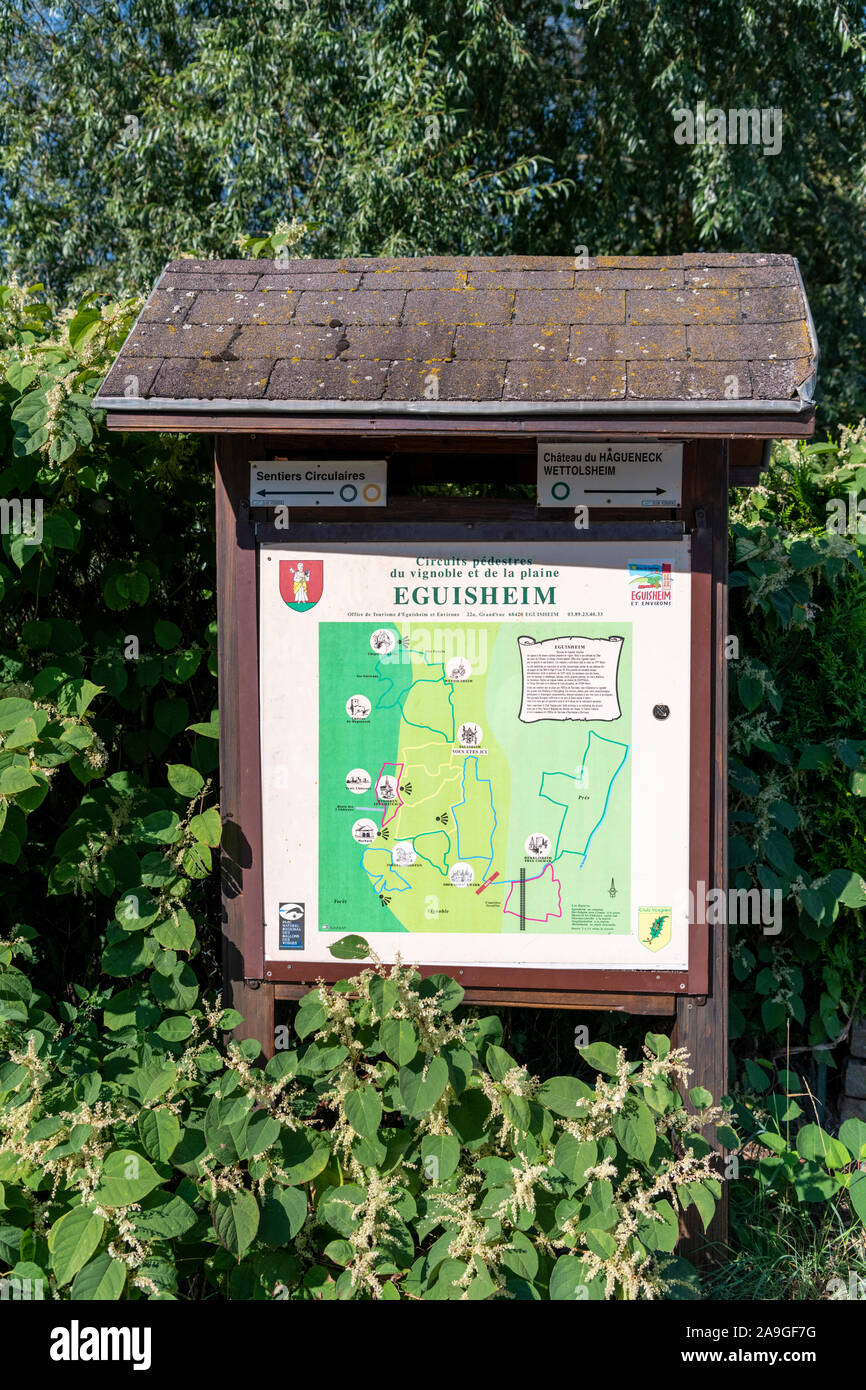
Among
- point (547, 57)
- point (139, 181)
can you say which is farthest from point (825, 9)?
point (139, 181)

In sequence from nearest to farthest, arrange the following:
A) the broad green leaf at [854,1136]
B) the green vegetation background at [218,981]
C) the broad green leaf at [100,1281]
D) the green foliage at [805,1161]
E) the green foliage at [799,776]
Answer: the broad green leaf at [100,1281] → the green vegetation background at [218,981] → the green foliage at [805,1161] → the broad green leaf at [854,1136] → the green foliage at [799,776]

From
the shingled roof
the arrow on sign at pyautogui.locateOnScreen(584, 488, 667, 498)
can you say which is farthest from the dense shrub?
the arrow on sign at pyautogui.locateOnScreen(584, 488, 667, 498)

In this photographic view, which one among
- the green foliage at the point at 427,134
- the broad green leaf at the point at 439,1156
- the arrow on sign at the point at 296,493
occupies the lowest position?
the broad green leaf at the point at 439,1156

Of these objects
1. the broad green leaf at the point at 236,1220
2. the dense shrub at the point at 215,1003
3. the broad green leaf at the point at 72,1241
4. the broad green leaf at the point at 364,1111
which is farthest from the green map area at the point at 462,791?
the broad green leaf at the point at 72,1241

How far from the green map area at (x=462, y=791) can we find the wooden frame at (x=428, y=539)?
0.56ft

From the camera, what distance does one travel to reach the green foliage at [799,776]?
3.54 metres

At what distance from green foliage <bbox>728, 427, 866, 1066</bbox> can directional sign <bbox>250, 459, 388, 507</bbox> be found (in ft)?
4.67

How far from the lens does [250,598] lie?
3.00 meters

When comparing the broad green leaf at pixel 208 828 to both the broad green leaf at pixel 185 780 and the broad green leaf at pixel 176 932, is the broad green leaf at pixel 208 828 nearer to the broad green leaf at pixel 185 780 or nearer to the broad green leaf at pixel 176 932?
the broad green leaf at pixel 185 780

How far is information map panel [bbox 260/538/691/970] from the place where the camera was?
2920mm

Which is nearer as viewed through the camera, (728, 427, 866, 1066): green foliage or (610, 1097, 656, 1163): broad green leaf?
(610, 1097, 656, 1163): broad green leaf

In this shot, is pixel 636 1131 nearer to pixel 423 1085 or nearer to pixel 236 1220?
pixel 423 1085

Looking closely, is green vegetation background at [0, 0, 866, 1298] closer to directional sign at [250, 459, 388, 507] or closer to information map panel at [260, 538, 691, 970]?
information map panel at [260, 538, 691, 970]

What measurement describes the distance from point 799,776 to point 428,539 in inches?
67.2
